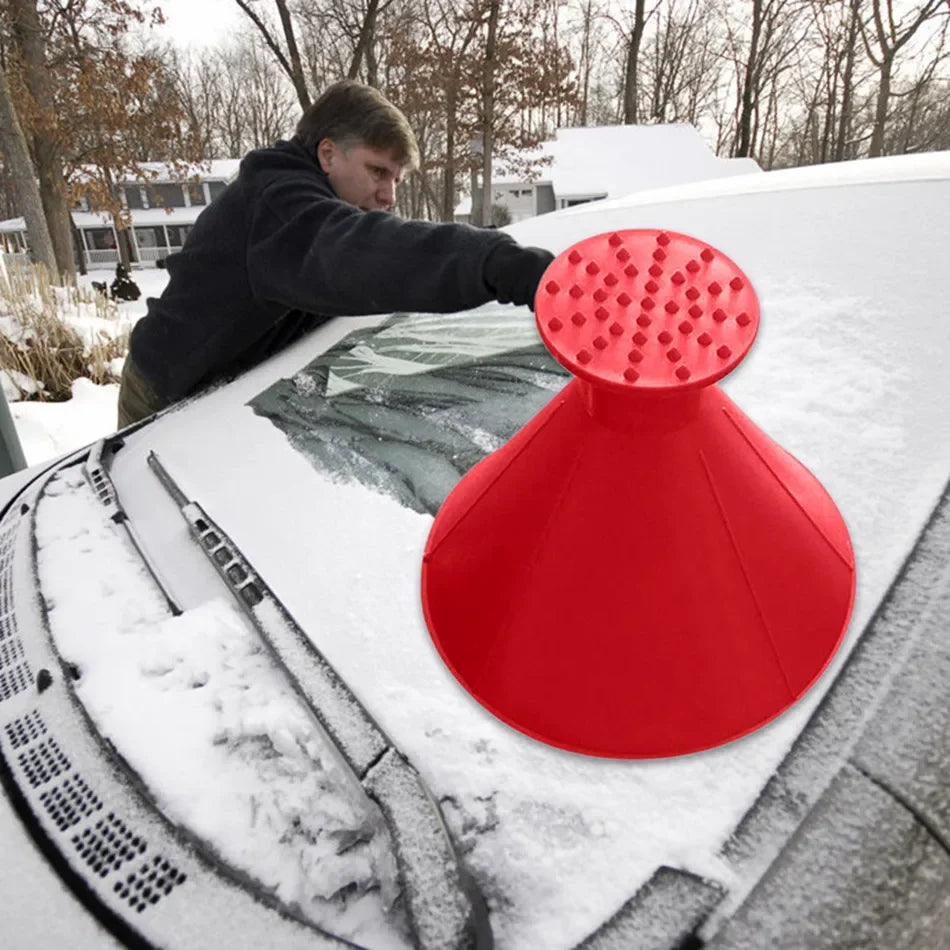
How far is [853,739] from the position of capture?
0.64 metres

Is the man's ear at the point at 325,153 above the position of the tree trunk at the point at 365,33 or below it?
below

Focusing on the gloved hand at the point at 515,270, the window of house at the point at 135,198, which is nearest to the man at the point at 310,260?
the gloved hand at the point at 515,270

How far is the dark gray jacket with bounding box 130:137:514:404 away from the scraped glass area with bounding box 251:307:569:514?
18cm

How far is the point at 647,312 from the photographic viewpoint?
0.56 m

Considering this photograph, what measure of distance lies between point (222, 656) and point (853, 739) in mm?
726

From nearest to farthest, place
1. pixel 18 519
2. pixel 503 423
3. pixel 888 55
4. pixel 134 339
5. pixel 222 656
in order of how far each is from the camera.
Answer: pixel 222 656 < pixel 503 423 < pixel 18 519 < pixel 134 339 < pixel 888 55

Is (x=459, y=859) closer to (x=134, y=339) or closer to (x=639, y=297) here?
(x=639, y=297)

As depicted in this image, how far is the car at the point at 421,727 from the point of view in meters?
0.59

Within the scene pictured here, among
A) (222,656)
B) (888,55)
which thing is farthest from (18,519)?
(888,55)

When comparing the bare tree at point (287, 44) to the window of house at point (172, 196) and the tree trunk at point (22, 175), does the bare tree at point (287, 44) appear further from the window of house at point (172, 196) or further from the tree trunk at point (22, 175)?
the window of house at point (172, 196)

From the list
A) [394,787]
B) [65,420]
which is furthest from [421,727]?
[65,420]

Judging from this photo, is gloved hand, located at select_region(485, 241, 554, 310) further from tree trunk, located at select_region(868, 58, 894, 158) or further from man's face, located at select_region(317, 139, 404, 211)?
tree trunk, located at select_region(868, 58, 894, 158)

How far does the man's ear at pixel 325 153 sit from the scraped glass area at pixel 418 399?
1.66 ft

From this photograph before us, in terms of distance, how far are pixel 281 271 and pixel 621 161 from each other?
2304 cm
